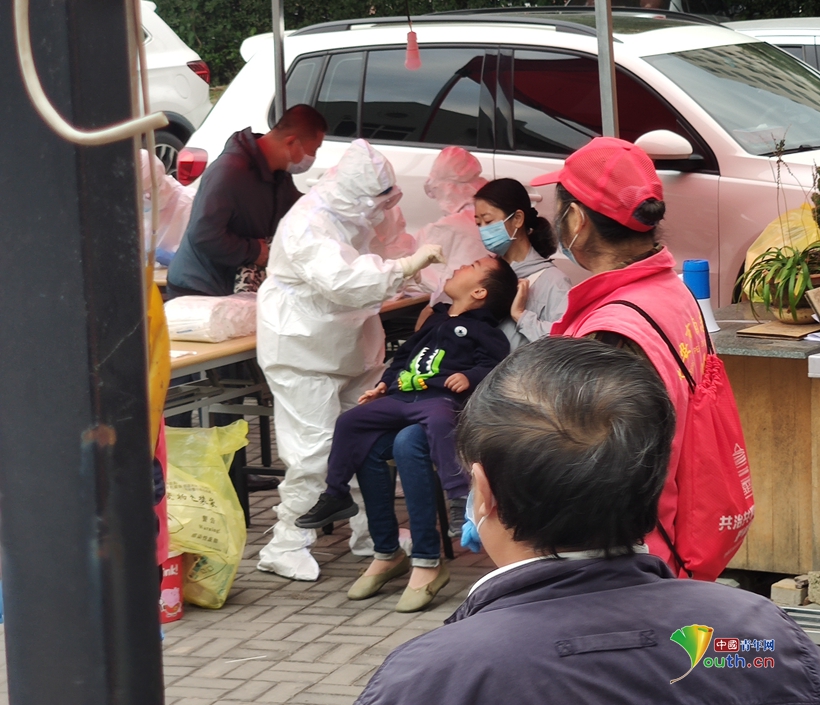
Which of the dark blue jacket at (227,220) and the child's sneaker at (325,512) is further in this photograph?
the dark blue jacket at (227,220)

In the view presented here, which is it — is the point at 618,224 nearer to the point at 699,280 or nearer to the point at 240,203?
the point at 699,280

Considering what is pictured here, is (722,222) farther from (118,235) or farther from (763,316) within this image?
(118,235)

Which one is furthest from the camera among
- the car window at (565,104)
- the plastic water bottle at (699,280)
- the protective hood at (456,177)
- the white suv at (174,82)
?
the white suv at (174,82)

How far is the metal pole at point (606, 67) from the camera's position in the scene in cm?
427

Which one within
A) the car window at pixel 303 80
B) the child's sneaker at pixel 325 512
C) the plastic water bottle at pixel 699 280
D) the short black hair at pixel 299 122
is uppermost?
the car window at pixel 303 80

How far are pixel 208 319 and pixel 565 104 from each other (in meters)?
2.58

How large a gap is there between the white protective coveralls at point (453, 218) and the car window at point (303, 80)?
1634 millimetres

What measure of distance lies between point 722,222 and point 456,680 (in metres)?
5.06

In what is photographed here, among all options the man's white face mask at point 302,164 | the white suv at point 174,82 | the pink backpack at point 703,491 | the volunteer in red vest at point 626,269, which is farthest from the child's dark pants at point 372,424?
the white suv at point 174,82

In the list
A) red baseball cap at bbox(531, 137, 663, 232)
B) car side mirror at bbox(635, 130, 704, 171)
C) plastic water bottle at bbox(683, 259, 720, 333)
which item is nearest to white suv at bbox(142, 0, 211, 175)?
car side mirror at bbox(635, 130, 704, 171)

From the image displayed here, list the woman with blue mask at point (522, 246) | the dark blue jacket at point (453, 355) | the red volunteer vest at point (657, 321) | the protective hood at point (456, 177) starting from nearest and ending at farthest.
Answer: the red volunteer vest at point (657, 321) → the dark blue jacket at point (453, 355) → the woman with blue mask at point (522, 246) → the protective hood at point (456, 177)

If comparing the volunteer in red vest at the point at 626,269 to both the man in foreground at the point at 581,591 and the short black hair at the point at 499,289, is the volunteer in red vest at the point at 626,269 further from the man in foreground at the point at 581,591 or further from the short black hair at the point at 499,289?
the short black hair at the point at 499,289

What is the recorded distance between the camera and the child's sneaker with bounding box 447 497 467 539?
4438mm

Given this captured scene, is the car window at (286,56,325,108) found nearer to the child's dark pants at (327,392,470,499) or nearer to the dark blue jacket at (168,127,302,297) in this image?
the dark blue jacket at (168,127,302,297)
